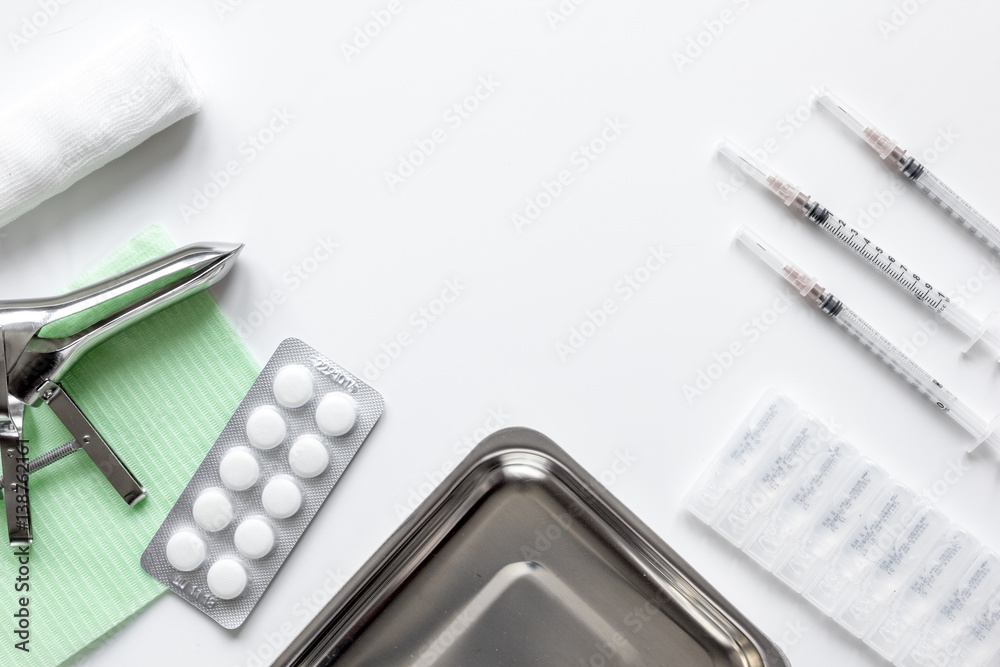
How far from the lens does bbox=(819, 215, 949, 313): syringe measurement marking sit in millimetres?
733

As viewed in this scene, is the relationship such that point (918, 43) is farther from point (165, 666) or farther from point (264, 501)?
point (165, 666)

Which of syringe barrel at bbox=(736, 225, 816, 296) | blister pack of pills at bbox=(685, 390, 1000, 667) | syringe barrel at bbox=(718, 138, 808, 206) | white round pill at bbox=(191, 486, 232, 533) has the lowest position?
white round pill at bbox=(191, 486, 232, 533)

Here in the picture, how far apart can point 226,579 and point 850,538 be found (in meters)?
0.65

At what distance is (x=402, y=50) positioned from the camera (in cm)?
74

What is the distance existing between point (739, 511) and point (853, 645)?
0.19 metres

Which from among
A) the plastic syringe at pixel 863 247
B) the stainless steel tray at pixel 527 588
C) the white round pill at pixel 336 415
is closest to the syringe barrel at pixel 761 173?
the plastic syringe at pixel 863 247

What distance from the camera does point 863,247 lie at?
0.73m

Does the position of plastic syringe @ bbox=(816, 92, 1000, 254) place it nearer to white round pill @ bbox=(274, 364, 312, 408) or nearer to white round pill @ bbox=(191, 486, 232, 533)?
white round pill @ bbox=(274, 364, 312, 408)

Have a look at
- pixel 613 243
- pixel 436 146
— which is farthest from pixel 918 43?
pixel 436 146

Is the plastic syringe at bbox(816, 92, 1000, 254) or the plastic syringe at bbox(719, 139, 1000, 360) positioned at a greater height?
the plastic syringe at bbox(816, 92, 1000, 254)

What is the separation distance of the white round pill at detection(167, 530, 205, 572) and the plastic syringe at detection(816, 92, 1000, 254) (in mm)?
803

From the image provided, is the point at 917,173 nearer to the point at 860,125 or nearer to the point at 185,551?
the point at 860,125

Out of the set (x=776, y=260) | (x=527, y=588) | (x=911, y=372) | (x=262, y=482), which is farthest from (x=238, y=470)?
(x=911, y=372)

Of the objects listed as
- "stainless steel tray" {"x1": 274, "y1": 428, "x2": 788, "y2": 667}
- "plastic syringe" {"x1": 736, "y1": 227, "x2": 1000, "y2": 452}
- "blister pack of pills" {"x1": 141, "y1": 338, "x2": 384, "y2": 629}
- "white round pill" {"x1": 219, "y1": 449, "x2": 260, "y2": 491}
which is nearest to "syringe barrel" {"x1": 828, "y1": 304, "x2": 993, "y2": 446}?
"plastic syringe" {"x1": 736, "y1": 227, "x2": 1000, "y2": 452}
